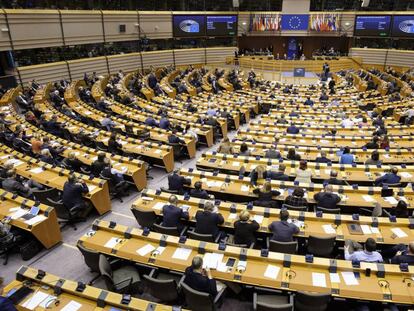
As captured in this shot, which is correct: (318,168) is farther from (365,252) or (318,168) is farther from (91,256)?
(91,256)

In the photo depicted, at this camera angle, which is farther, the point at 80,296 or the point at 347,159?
the point at 347,159

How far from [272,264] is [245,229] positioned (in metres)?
0.95

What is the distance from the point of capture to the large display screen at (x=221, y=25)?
33.6 meters

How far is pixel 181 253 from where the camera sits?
6.48 m

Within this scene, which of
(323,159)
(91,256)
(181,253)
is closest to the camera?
(91,256)

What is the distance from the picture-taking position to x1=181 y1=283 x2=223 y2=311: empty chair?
203 inches

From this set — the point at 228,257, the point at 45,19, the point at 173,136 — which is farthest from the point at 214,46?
the point at 228,257

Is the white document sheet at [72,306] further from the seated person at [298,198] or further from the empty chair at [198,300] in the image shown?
the seated person at [298,198]

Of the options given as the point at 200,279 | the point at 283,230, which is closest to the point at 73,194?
the point at 200,279

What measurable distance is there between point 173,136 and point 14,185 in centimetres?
561

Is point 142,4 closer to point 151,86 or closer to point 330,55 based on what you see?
point 151,86

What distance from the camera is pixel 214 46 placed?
35656 millimetres

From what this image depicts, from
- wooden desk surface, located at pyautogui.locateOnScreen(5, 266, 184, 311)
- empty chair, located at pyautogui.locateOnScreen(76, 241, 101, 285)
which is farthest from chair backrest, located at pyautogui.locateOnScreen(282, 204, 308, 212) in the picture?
empty chair, located at pyautogui.locateOnScreen(76, 241, 101, 285)

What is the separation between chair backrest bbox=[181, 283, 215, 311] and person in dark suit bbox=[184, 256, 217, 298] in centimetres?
13
